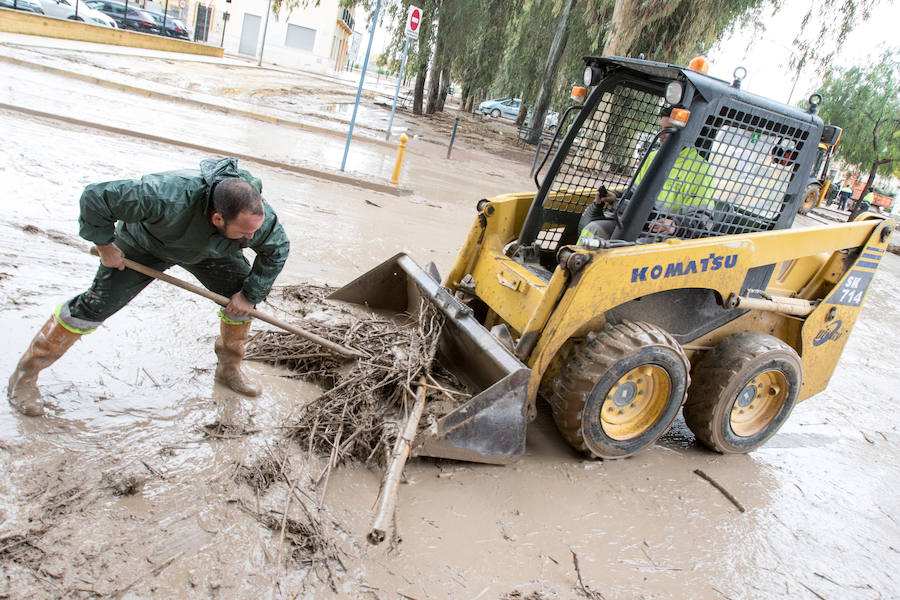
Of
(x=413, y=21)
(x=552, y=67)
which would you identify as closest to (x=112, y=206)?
(x=413, y=21)

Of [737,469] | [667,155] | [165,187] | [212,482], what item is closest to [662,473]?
[737,469]

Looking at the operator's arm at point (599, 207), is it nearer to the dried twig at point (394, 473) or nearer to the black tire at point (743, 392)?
the black tire at point (743, 392)

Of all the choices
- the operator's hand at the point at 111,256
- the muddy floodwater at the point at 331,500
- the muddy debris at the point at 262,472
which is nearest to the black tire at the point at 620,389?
the muddy floodwater at the point at 331,500

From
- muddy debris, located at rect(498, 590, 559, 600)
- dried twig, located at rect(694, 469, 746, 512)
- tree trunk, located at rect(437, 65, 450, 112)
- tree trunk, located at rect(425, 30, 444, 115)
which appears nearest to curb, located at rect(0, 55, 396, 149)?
tree trunk, located at rect(425, 30, 444, 115)

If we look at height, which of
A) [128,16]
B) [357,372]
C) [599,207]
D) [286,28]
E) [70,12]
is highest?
[286,28]

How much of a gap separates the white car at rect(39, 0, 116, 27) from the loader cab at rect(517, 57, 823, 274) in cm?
2439

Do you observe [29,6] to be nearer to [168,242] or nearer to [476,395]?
[168,242]

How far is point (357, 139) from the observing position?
15008mm

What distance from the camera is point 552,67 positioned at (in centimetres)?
2244

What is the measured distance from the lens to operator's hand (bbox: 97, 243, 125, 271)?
3.00 metres

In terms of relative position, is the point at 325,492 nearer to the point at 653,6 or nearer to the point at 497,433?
the point at 497,433

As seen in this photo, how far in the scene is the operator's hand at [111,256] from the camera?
118 inches

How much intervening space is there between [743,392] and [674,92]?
80.2 inches

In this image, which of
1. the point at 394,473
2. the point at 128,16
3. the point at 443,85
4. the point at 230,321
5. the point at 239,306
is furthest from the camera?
the point at 128,16
